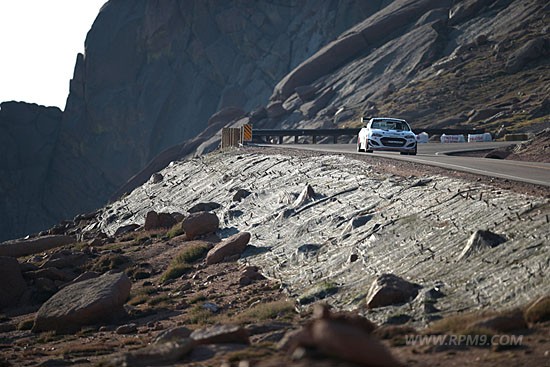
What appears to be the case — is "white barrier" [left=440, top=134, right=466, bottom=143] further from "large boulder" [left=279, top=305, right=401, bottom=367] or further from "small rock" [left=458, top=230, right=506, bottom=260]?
"large boulder" [left=279, top=305, right=401, bottom=367]

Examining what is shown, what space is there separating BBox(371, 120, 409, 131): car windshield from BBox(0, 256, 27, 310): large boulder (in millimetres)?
16356

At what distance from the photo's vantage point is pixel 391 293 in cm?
1416

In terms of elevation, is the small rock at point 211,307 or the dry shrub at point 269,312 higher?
the dry shrub at point 269,312

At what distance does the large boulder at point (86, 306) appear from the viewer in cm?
1955

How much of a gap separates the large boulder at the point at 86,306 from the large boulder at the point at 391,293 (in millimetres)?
7118

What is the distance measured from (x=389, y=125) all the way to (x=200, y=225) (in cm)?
1240

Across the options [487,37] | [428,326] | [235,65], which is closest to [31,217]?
[235,65]

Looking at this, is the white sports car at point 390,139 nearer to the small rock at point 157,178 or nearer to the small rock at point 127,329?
the small rock at point 157,178

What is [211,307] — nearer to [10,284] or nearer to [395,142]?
[10,284]

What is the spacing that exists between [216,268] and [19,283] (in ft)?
19.3

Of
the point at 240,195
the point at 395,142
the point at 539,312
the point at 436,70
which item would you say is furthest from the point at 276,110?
the point at 539,312

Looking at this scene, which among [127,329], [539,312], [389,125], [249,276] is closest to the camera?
[539,312]

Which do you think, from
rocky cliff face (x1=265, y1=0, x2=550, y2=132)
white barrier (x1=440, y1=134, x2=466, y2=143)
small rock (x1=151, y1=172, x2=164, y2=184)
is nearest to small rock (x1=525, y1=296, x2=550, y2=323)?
small rock (x1=151, y1=172, x2=164, y2=184)

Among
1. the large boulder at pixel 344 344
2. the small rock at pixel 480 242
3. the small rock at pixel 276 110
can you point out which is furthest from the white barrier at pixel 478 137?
the large boulder at pixel 344 344
